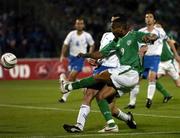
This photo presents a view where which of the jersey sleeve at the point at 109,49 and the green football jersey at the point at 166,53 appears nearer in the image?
the jersey sleeve at the point at 109,49

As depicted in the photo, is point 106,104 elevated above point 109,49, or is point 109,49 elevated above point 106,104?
point 109,49

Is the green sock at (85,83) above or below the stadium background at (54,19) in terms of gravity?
above

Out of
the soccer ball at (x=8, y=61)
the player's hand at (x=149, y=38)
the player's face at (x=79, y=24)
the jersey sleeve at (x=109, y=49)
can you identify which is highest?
the player's hand at (x=149, y=38)

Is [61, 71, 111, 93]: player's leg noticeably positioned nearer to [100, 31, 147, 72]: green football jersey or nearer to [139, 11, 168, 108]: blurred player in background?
[100, 31, 147, 72]: green football jersey

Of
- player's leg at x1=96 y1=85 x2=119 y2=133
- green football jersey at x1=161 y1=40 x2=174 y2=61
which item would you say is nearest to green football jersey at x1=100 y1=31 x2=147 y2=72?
player's leg at x1=96 y1=85 x2=119 y2=133

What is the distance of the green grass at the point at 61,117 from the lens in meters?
11.8

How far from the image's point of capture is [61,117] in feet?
48.7

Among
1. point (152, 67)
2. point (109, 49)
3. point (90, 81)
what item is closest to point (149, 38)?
point (109, 49)

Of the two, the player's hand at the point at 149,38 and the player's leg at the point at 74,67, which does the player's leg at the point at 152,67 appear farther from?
the player's hand at the point at 149,38

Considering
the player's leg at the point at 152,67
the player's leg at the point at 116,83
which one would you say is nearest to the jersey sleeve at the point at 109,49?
the player's leg at the point at 116,83

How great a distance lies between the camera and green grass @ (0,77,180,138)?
11.8 m

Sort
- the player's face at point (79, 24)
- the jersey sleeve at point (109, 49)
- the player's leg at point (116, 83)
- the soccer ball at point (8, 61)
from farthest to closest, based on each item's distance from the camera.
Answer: the player's face at point (79, 24) → the soccer ball at point (8, 61) → the jersey sleeve at point (109, 49) → the player's leg at point (116, 83)

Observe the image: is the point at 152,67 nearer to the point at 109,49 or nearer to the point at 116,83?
the point at 109,49

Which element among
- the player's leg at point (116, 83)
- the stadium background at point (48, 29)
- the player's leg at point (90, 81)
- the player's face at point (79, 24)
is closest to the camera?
the player's leg at point (116, 83)
